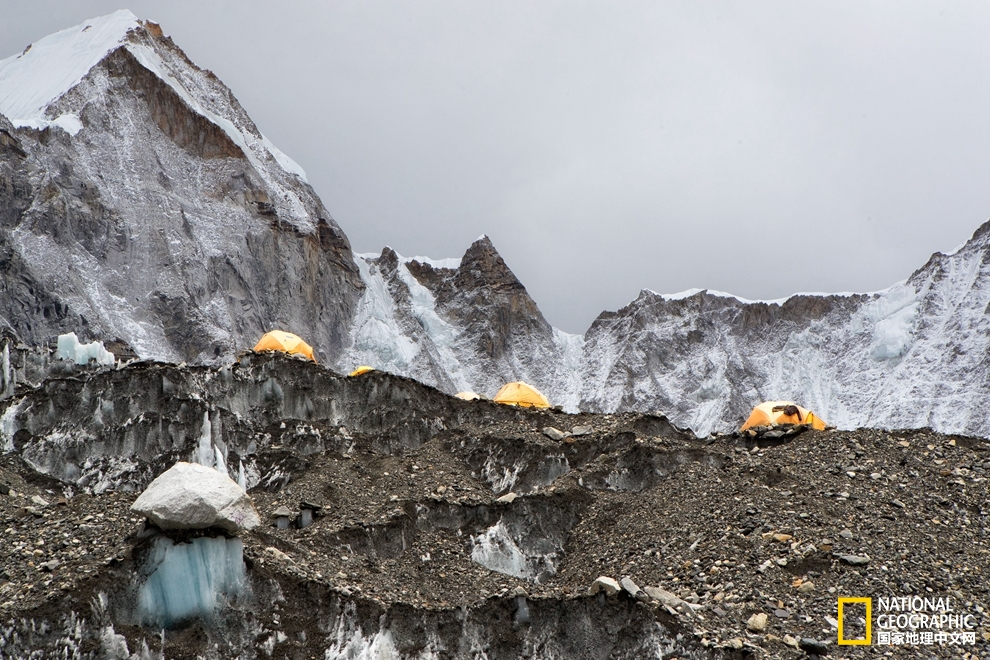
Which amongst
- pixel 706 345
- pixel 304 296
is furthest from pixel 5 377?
pixel 706 345

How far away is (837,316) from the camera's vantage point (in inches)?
5463

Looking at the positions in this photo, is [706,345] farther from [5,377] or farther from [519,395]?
[5,377]

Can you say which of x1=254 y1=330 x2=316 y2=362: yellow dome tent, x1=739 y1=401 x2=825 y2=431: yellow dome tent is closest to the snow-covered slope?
x1=254 y1=330 x2=316 y2=362: yellow dome tent

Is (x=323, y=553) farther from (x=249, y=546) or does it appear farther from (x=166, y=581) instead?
(x=166, y=581)

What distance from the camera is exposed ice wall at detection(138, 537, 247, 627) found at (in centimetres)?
1773

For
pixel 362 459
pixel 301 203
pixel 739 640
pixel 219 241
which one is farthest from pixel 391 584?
pixel 301 203

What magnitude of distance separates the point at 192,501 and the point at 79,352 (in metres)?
25.3

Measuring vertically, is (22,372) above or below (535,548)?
above

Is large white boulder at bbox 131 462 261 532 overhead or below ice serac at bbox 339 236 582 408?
below

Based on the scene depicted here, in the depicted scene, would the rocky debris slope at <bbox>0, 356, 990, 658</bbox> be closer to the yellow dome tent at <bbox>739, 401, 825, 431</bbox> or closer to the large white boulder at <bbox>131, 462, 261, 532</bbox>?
the large white boulder at <bbox>131, 462, 261, 532</bbox>

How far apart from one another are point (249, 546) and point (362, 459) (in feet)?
35.0

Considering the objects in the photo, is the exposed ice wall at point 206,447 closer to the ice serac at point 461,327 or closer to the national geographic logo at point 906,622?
the national geographic logo at point 906,622

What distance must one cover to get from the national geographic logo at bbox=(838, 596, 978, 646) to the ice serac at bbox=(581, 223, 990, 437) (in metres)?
94.0

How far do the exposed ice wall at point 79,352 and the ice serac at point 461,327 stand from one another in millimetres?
71444
